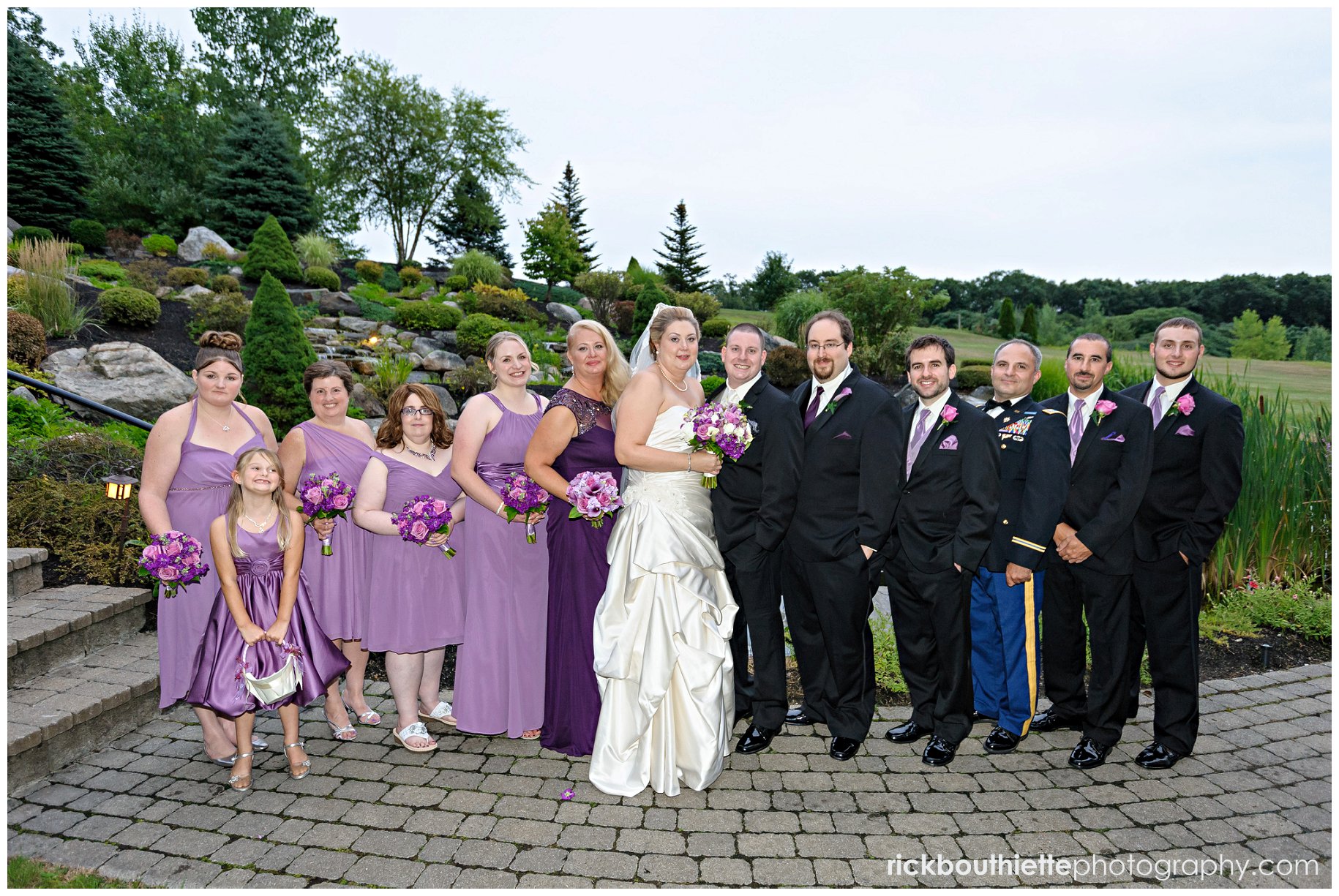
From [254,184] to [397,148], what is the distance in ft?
34.5

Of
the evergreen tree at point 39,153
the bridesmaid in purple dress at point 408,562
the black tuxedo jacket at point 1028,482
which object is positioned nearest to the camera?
the black tuxedo jacket at point 1028,482

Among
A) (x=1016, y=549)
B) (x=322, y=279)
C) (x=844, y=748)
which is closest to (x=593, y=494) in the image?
(x=844, y=748)

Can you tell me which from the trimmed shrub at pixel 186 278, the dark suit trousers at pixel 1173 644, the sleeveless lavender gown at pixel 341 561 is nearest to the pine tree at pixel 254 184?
the trimmed shrub at pixel 186 278

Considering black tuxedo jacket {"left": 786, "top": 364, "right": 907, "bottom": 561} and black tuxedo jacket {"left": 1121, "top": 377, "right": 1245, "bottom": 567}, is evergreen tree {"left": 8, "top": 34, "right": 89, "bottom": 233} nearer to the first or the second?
black tuxedo jacket {"left": 786, "top": 364, "right": 907, "bottom": 561}

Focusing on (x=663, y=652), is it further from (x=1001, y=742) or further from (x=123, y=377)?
(x=123, y=377)

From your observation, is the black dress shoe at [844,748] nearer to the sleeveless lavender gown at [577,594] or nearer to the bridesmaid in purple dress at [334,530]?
the sleeveless lavender gown at [577,594]

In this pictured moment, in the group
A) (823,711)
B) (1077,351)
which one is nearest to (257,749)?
(823,711)

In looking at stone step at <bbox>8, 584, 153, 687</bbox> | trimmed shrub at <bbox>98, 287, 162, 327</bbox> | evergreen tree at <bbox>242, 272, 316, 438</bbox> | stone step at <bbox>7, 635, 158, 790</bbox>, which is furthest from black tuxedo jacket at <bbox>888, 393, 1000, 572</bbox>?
trimmed shrub at <bbox>98, 287, 162, 327</bbox>

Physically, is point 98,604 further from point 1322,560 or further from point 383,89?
point 383,89

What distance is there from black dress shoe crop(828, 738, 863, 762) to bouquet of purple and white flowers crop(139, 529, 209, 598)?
3802 mm

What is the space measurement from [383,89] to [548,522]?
3747 cm

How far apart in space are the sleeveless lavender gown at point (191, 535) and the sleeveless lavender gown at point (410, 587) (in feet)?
2.88

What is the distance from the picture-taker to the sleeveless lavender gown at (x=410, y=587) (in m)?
4.64

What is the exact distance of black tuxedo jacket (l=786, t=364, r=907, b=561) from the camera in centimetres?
429
